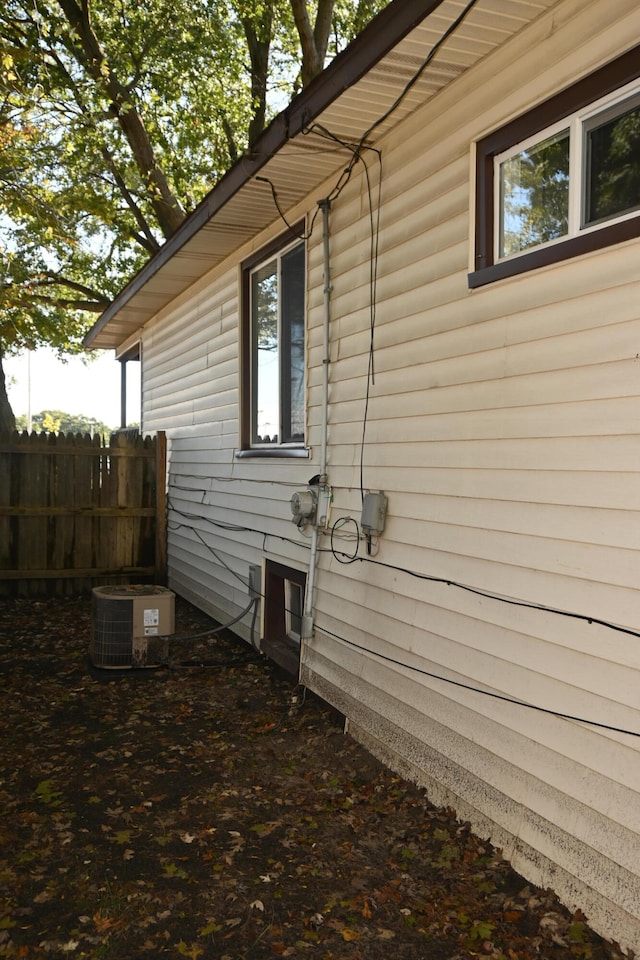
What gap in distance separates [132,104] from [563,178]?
12.7 m

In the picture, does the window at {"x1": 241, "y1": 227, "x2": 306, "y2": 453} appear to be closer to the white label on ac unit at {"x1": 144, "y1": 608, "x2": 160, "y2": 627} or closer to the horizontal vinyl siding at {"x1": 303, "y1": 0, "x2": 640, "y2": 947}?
the horizontal vinyl siding at {"x1": 303, "y1": 0, "x2": 640, "y2": 947}

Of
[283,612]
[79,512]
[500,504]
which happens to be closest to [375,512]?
[500,504]

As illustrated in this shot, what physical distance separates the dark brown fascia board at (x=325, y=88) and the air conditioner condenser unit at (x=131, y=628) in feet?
10.7

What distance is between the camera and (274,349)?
6875 millimetres

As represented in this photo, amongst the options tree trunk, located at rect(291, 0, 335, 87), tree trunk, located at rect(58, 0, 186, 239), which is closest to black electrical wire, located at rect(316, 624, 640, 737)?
tree trunk, located at rect(58, 0, 186, 239)

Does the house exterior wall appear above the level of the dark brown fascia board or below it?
below

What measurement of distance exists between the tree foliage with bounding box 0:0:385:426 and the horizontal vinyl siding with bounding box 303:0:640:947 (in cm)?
727

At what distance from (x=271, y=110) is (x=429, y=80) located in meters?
15.0

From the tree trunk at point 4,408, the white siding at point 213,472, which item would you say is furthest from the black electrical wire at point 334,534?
the tree trunk at point 4,408

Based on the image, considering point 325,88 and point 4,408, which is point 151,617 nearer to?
point 325,88

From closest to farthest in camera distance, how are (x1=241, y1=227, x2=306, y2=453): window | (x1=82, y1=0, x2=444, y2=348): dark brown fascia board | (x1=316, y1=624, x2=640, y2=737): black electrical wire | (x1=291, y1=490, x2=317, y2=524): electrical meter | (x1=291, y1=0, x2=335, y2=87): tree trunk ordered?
1. (x1=316, y1=624, x2=640, y2=737): black electrical wire
2. (x1=82, y1=0, x2=444, y2=348): dark brown fascia board
3. (x1=291, y1=490, x2=317, y2=524): electrical meter
4. (x1=241, y1=227, x2=306, y2=453): window
5. (x1=291, y1=0, x2=335, y2=87): tree trunk

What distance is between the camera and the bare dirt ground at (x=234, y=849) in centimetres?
303

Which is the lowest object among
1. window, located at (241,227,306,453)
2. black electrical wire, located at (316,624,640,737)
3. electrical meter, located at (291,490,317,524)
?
black electrical wire, located at (316,624,640,737)

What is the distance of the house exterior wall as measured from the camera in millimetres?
3043
